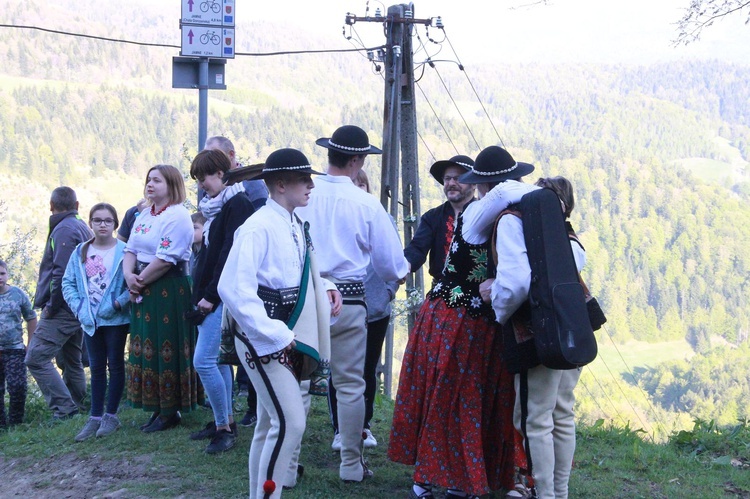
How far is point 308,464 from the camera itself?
18.6 ft

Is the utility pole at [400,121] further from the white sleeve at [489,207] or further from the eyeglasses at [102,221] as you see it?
the white sleeve at [489,207]

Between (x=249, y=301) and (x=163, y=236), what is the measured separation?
239 centimetres

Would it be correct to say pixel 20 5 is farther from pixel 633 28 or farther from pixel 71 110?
pixel 633 28

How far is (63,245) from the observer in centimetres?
756

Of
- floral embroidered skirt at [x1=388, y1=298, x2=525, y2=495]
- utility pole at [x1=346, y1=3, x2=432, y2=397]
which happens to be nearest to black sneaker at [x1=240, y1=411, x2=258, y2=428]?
floral embroidered skirt at [x1=388, y1=298, x2=525, y2=495]

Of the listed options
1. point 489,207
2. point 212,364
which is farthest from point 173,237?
point 489,207

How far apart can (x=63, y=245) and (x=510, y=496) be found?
4591 mm

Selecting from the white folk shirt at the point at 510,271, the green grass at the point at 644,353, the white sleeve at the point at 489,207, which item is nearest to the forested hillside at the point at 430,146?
the green grass at the point at 644,353

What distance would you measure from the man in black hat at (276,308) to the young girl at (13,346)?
14.0 feet

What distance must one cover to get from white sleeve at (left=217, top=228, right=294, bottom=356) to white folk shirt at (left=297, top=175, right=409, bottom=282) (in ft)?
3.32

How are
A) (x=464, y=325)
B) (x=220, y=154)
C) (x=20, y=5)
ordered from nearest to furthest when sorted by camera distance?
(x=464, y=325), (x=220, y=154), (x=20, y=5)

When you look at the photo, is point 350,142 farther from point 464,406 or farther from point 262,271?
point 464,406

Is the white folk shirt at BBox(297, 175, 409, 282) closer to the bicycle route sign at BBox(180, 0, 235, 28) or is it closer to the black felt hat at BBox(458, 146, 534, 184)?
the black felt hat at BBox(458, 146, 534, 184)

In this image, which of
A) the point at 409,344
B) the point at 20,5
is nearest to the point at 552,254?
the point at 409,344
